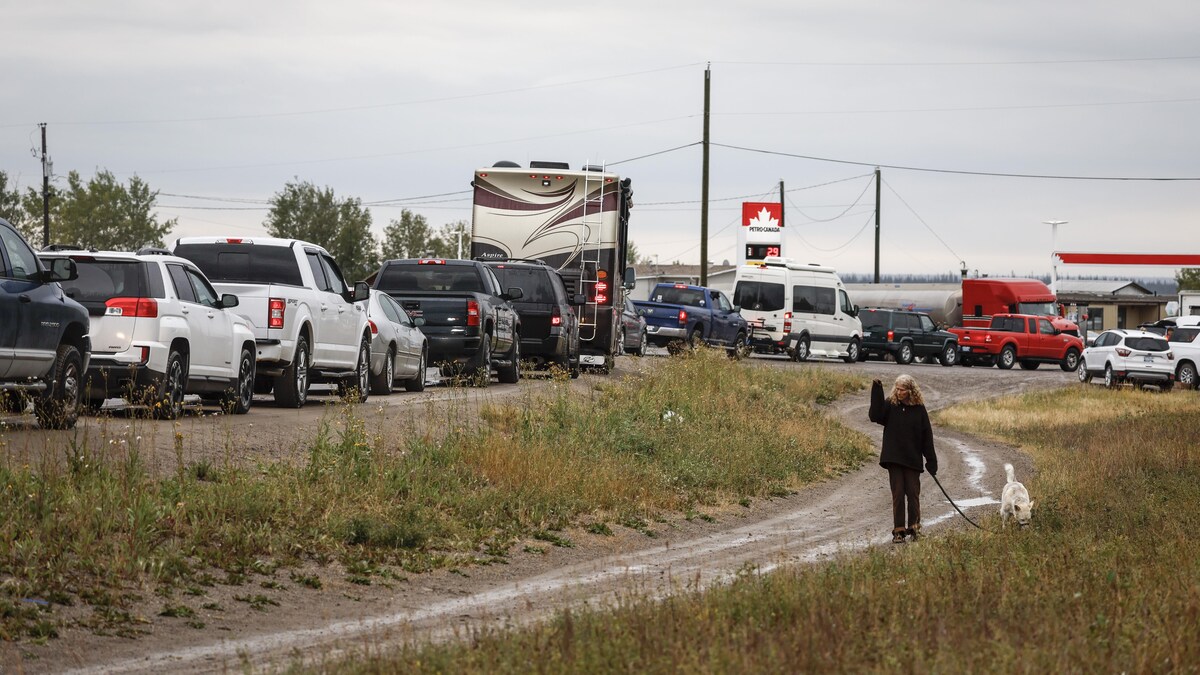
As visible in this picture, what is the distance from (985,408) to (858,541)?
21382 millimetres

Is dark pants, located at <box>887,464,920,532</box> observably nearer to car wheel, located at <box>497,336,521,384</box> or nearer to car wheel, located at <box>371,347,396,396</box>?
car wheel, located at <box>371,347,396,396</box>

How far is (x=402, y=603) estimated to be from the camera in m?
9.56

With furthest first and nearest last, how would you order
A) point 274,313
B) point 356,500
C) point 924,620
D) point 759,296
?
point 759,296
point 274,313
point 356,500
point 924,620

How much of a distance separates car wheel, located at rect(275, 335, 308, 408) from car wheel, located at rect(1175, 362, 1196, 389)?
3037 centimetres

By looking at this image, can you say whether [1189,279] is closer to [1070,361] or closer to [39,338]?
[1070,361]

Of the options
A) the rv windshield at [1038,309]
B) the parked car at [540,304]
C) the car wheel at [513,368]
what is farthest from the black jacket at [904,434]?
the rv windshield at [1038,309]

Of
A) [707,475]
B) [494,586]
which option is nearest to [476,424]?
[707,475]

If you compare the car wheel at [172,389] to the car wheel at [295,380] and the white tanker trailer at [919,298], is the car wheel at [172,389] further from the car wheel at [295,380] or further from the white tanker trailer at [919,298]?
the white tanker trailer at [919,298]

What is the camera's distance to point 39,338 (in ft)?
43.6

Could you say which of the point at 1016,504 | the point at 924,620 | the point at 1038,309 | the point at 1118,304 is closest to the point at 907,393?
the point at 1016,504

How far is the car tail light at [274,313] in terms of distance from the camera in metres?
18.2

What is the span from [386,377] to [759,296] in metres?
24.2

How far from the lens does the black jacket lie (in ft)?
42.7

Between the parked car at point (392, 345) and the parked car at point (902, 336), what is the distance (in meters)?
28.9
